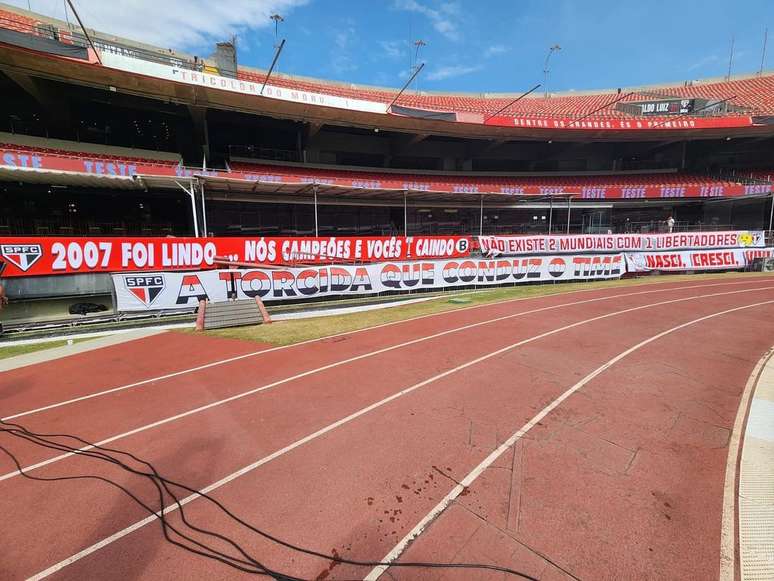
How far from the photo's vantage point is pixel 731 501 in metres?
3.25

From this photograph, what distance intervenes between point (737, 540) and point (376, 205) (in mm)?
25458

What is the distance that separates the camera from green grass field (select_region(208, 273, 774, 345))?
10031mm

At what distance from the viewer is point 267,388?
20.3ft

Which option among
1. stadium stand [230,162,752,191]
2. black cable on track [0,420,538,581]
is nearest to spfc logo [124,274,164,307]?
black cable on track [0,420,538,581]

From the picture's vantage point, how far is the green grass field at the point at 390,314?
10.0 m

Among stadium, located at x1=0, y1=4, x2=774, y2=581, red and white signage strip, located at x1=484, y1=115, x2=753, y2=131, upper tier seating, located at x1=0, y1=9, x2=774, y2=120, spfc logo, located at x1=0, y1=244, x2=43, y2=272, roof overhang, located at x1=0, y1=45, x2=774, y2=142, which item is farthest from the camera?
upper tier seating, located at x1=0, y1=9, x2=774, y2=120

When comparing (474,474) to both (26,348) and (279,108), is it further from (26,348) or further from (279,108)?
(279,108)

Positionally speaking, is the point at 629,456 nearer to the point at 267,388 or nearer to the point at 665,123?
→ the point at 267,388

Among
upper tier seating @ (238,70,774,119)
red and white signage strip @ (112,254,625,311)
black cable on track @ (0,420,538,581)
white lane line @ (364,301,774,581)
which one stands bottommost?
black cable on track @ (0,420,538,581)

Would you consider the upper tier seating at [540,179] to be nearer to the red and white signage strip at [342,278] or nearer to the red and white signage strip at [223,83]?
the red and white signage strip at [223,83]

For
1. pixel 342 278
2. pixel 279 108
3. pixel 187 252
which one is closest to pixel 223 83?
pixel 279 108

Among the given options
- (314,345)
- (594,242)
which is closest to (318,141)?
(594,242)

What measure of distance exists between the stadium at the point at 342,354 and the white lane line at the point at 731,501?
25 mm

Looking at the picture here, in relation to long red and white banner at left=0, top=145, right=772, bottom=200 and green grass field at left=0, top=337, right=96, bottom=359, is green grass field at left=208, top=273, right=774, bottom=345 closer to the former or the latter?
green grass field at left=0, top=337, right=96, bottom=359
